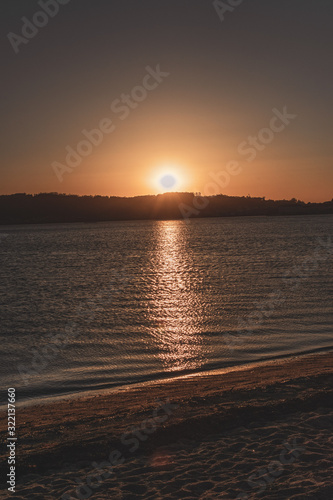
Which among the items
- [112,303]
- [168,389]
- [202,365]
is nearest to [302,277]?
[112,303]

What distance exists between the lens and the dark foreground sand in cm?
631

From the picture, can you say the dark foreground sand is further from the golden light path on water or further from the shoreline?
the golden light path on water

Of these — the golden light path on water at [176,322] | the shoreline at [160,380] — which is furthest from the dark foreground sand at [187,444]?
the golden light path on water at [176,322]

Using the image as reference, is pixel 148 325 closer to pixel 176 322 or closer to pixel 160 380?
pixel 176 322

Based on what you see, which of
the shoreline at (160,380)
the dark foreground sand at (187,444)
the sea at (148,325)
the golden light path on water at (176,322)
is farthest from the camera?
the golden light path on water at (176,322)

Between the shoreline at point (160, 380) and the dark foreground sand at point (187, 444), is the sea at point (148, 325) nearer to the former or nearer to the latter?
the shoreline at point (160, 380)

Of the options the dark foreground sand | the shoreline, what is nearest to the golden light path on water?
the shoreline

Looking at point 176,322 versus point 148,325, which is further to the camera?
point 176,322

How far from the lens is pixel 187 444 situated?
25.1 feet

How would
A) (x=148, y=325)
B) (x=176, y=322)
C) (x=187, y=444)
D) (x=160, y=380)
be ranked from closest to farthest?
(x=187, y=444) < (x=160, y=380) < (x=148, y=325) < (x=176, y=322)

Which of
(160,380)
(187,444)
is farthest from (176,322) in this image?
(187,444)

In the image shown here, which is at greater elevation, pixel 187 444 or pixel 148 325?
pixel 187 444

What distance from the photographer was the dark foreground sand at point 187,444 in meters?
6.31

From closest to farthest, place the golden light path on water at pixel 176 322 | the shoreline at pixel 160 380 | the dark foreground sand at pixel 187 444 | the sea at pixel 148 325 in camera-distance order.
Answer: the dark foreground sand at pixel 187 444 < the shoreline at pixel 160 380 < the sea at pixel 148 325 < the golden light path on water at pixel 176 322
